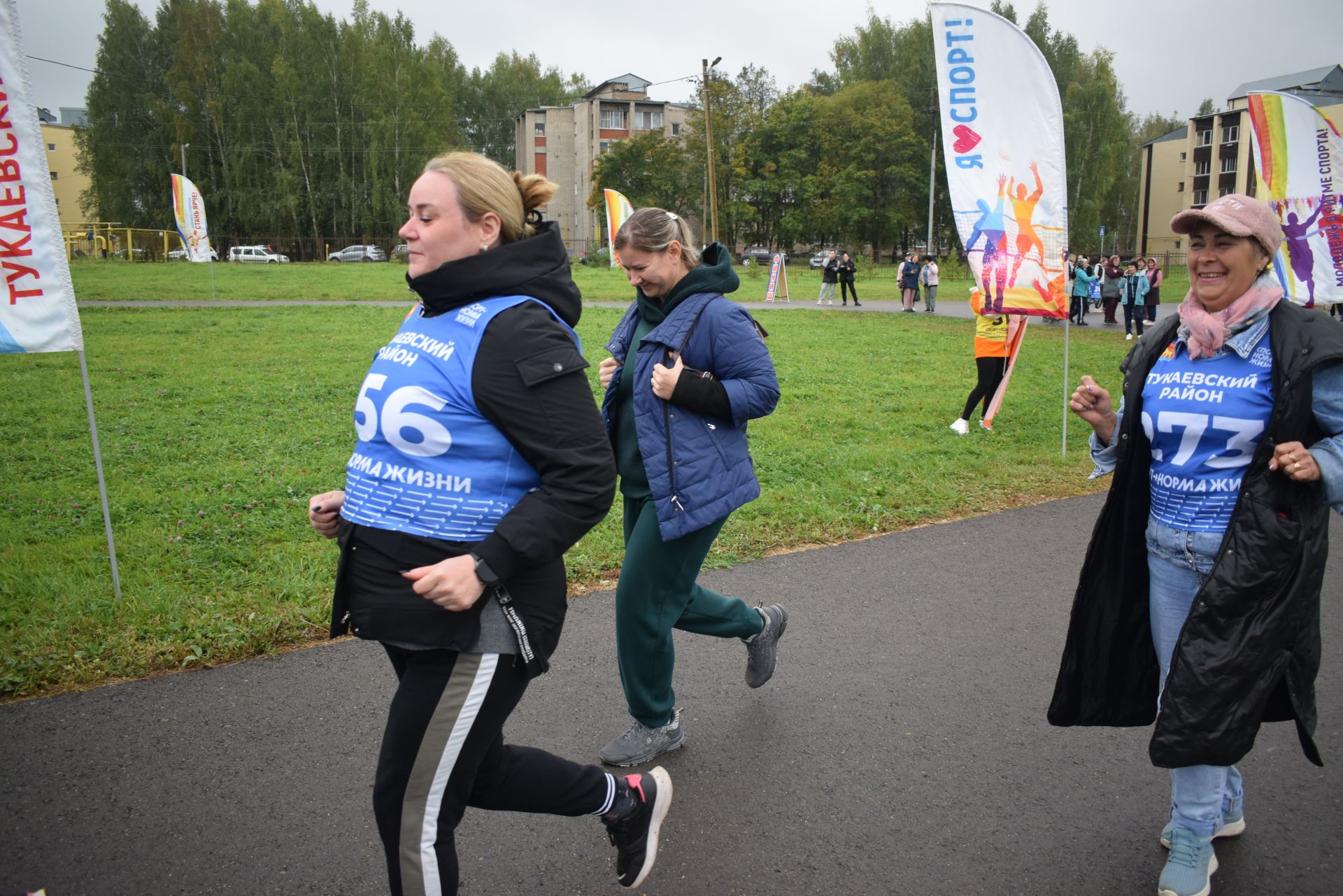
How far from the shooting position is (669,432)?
3117 millimetres

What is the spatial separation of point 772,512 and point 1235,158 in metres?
83.0

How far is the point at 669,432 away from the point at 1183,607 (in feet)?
5.40

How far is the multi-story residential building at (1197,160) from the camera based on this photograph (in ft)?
232

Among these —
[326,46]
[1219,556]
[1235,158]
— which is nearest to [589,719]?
[1219,556]

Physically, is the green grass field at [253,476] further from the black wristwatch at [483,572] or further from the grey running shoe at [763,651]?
the black wristwatch at [483,572]

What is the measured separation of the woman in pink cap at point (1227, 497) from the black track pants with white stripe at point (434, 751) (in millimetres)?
1833

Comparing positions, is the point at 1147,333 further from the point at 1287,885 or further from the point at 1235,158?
the point at 1235,158

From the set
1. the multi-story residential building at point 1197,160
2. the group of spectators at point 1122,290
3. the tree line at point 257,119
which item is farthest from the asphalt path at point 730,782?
the multi-story residential building at point 1197,160

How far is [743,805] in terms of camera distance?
10.1 feet

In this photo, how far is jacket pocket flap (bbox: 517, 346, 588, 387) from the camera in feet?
6.34

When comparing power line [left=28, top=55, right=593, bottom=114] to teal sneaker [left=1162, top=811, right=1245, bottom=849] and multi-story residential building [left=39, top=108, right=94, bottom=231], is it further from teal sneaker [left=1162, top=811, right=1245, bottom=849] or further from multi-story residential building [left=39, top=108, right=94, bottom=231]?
teal sneaker [left=1162, top=811, right=1245, bottom=849]

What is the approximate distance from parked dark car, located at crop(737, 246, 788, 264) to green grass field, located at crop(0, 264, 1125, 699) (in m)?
41.4

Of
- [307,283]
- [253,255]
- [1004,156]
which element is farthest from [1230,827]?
[253,255]

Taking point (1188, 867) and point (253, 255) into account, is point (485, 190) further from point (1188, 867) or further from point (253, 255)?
point (253, 255)
